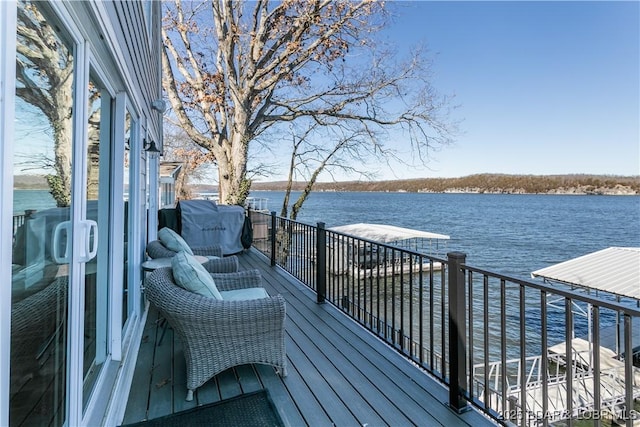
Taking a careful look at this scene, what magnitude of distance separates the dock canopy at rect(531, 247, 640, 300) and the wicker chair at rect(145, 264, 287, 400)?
6.03 m

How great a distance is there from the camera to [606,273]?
6426 millimetres

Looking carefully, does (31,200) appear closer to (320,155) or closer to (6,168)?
(6,168)

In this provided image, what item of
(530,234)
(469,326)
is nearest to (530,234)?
(530,234)

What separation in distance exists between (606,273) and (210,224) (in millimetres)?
7782

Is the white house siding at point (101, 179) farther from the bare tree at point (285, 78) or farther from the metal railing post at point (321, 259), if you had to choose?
the bare tree at point (285, 78)

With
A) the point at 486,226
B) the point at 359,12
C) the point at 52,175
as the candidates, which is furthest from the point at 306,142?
the point at 486,226

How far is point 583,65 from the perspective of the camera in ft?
56.9

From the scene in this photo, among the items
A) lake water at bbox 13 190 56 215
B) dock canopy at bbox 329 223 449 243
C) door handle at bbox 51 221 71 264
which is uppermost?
lake water at bbox 13 190 56 215

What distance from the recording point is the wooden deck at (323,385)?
197 cm

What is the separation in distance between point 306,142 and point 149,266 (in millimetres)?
11068

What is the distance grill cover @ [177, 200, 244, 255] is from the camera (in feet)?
21.8

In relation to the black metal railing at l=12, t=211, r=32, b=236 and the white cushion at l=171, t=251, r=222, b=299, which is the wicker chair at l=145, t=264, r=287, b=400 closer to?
the white cushion at l=171, t=251, r=222, b=299

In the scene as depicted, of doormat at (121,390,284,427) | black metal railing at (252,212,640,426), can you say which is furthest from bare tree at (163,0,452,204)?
doormat at (121,390,284,427)

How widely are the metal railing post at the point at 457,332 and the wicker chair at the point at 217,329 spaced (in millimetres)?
1092
